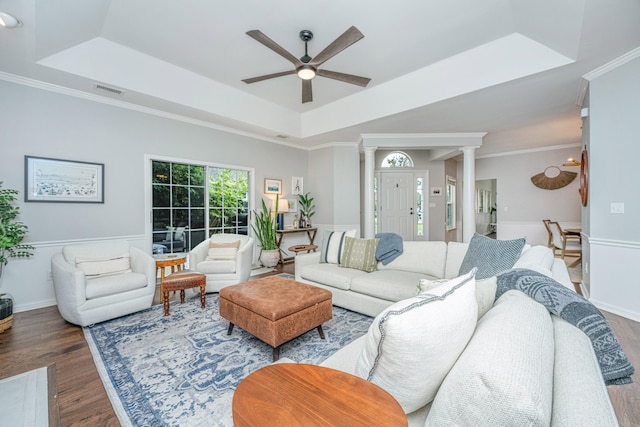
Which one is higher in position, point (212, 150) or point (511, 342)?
point (212, 150)

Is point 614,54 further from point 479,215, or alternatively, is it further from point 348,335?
point 479,215

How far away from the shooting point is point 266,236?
511 centimetres

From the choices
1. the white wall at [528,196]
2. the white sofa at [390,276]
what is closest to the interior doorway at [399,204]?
the white wall at [528,196]

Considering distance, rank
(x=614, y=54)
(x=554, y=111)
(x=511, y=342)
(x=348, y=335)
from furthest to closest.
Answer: (x=554, y=111)
(x=614, y=54)
(x=348, y=335)
(x=511, y=342)

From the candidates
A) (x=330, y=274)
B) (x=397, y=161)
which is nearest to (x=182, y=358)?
(x=330, y=274)

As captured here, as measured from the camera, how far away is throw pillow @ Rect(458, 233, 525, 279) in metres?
2.11

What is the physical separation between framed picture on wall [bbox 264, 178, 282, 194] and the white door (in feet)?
8.43

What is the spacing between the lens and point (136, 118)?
3.92 meters

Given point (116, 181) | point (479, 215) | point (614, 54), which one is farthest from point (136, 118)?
point (479, 215)

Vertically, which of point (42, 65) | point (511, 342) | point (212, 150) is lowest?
point (511, 342)

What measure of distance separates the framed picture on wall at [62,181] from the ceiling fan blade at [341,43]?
3.17 m

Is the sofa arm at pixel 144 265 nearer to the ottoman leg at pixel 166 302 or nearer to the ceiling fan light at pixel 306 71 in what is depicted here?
the ottoman leg at pixel 166 302

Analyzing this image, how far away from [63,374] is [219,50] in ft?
11.3

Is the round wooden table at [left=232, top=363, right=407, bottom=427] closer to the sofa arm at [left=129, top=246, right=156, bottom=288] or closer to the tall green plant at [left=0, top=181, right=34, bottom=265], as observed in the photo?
the sofa arm at [left=129, top=246, right=156, bottom=288]
